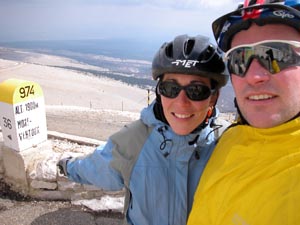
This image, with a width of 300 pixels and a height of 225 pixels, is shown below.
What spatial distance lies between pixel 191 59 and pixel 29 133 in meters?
3.41

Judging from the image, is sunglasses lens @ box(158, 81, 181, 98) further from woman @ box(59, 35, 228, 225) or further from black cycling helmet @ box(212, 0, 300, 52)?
black cycling helmet @ box(212, 0, 300, 52)

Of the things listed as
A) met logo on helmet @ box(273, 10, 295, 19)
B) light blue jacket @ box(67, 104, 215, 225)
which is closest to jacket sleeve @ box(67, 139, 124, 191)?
light blue jacket @ box(67, 104, 215, 225)

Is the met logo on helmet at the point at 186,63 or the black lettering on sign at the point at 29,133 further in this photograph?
the black lettering on sign at the point at 29,133

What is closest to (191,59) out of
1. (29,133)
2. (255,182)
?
(255,182)

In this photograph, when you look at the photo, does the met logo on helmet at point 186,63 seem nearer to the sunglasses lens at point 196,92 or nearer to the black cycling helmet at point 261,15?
the sunglasses lens at point 196,92

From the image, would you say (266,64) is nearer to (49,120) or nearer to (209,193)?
(209,193)

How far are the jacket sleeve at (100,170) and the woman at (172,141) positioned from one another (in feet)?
0.06

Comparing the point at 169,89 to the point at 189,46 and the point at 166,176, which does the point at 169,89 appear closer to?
the point at 189,46

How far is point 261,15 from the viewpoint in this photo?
5.22 feet

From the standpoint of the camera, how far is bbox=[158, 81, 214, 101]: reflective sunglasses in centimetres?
218

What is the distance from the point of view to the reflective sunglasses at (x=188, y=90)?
2182 millimetres

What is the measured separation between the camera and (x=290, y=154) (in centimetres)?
137

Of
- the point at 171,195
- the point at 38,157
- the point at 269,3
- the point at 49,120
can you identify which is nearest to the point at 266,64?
the point at 269,3

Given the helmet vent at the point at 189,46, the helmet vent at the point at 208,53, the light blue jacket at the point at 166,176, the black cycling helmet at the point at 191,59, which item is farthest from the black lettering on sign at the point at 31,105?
the helmet vent at the point at 208,53
